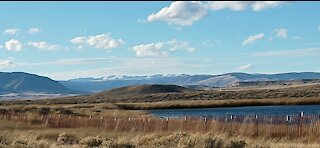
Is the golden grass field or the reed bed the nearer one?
the golden grass field

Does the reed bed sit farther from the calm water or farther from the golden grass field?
the calm water

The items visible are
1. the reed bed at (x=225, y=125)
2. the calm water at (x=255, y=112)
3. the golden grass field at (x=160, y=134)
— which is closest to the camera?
the golden grass field at (x=160, y=134)

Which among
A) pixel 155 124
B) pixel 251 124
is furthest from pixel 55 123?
pixel 251 124

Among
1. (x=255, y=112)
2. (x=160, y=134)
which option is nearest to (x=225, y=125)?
(x=160, y=134)

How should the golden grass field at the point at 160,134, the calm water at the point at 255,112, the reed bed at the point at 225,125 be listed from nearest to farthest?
the golden grass field at the point at 160,134 → the reed bed at the point at 225,125 → the calm water at the point at 255,112

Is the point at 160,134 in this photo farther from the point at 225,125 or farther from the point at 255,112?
the point at 255,112

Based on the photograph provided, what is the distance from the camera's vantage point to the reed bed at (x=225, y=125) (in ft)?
85.9

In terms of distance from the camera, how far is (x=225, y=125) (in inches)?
1119

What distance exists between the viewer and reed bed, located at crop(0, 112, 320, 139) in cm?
2617

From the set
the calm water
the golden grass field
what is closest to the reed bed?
the golden grass field

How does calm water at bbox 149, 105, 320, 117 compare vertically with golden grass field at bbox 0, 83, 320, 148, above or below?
above

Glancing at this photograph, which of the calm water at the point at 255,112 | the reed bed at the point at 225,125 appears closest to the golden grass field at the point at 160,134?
the reed bed at the point at 225,125

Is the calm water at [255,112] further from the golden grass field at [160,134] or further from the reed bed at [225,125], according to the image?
the golden grass field at [160,134]

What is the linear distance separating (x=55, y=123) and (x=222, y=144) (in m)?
18.8
